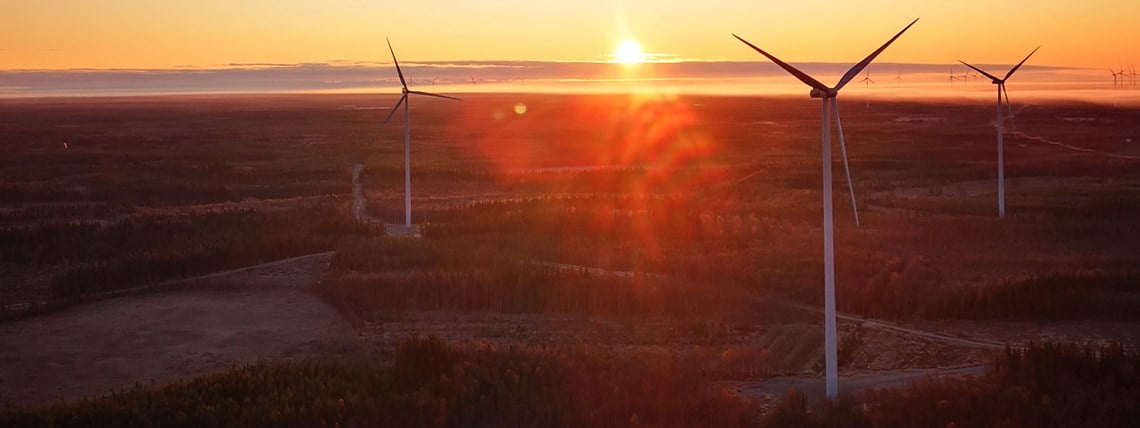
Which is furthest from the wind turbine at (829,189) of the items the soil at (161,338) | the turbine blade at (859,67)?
the soil at (161,338)

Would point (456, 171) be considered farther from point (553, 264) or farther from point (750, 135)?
point (750, 135)

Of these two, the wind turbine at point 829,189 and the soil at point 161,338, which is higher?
the wind turbine at point 829,189

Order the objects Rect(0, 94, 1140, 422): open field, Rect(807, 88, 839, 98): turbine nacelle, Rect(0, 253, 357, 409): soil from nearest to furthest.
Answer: Rect(807, 88, 839, 98): turbine nacelle
Rect(0, 253, 357, 409): soil
Rect(0, 94, 1140, 422): open field

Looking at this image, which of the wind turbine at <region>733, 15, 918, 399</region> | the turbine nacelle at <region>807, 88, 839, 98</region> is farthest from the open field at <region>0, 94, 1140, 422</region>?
the turbine nacelle at <region>807, 88, 839, 98</region>

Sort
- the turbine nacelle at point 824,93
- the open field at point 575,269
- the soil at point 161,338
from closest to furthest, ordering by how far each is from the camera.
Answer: the turbine nacelle at point 824,93
the soil at point 161,338
the open field at point 575,269

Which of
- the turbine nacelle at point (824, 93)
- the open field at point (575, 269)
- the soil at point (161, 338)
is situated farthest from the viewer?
the open field at point (575, 269)

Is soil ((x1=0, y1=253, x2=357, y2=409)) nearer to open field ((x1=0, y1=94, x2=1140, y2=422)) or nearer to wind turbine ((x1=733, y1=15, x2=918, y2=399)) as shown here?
open field ((x1=0, y1=94, x2=1140, y2=422))

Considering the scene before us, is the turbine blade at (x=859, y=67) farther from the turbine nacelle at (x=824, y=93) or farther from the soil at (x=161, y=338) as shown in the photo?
the soil at (x=161, y=338)

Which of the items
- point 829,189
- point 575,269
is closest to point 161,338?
point 575,269
